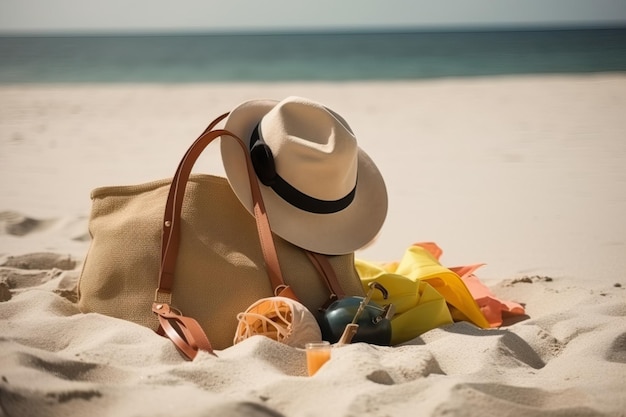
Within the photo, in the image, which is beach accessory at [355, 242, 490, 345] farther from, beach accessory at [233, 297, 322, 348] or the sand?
beach accessory at [233, 297, 322, 348]

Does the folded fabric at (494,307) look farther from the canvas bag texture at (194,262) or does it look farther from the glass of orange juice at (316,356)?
the glass of orange juice at (316,356)

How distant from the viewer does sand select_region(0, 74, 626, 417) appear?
2271mm

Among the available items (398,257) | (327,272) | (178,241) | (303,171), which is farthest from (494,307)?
(178,241)

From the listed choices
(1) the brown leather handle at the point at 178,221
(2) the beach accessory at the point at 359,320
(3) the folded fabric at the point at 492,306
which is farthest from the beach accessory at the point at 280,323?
(3) the folded fabric at the point at 492,306

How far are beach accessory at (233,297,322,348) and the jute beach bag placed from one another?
17 centimetres

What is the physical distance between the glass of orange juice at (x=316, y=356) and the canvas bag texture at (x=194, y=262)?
0.58 m

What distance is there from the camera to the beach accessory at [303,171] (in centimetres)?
334

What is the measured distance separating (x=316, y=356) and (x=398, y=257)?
2.43 meters

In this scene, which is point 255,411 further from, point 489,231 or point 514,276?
point 489,231

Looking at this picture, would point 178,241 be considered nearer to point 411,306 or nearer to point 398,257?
point 411,306

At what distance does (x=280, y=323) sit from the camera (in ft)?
9.70

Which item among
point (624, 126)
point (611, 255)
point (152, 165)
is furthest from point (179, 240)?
point (624, 126)

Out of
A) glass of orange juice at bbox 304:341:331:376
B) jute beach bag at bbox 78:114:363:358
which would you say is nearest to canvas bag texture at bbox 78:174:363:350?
jute beach bag at bbox 78:114:363:358

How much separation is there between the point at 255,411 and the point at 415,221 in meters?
3.90
